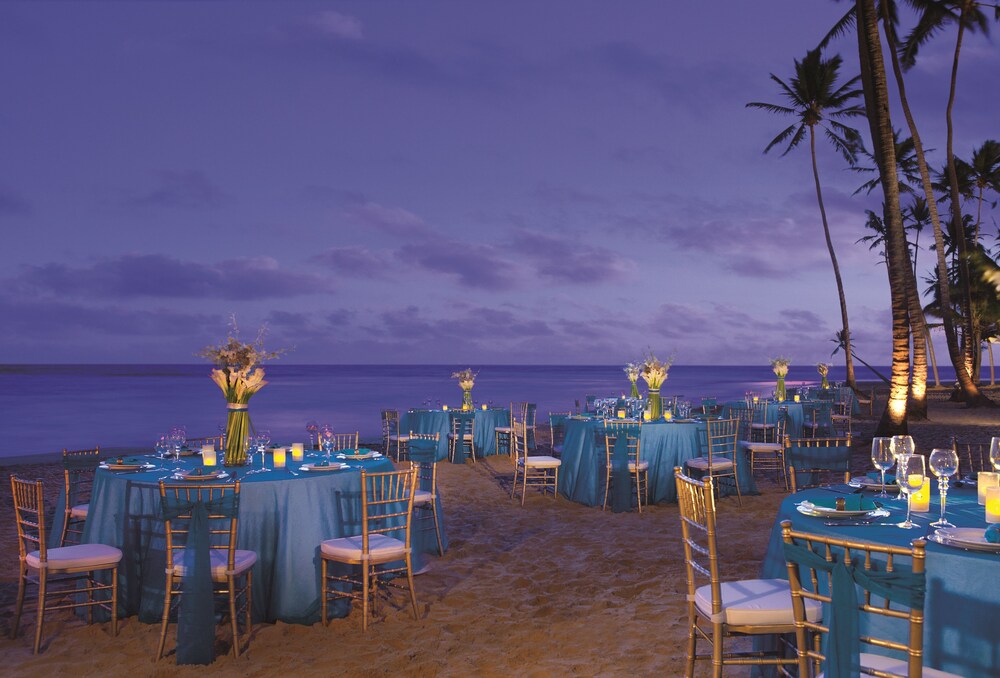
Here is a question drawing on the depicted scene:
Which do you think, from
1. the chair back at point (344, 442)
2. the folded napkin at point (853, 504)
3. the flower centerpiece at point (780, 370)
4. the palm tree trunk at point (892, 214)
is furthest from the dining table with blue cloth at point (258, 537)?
the flower centerpiece at point (780, 370)

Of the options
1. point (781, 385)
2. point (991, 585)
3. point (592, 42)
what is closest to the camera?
point (991, 585)

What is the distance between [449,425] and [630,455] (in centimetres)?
470

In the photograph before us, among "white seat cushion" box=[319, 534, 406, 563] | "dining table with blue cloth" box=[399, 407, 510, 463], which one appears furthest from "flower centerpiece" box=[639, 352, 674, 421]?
"white seat cushion" box=[319, 534, 406, 563]

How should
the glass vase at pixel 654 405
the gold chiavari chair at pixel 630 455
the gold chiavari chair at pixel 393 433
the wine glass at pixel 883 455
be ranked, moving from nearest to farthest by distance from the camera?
the wine glass at pixel 883 455
the gold chiavari chair at pixel 630 455
the glass vase at pixel 654 405
the gold chiavari chair at pixel 393 433

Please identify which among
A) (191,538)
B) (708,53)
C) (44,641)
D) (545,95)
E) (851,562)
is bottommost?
(44,641)

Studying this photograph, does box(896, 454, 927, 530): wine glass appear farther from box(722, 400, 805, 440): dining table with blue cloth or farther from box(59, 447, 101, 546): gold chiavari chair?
box(722, 400, 805, 440): dining table with blue cloth

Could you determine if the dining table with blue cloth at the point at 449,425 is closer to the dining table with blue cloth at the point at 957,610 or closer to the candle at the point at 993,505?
the candle at the point at 993,505

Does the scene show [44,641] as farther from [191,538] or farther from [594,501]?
[594,501]

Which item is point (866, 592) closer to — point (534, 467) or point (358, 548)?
point (358, 548)

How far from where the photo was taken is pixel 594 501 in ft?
26.7

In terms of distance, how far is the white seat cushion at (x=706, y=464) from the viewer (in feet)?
26.2

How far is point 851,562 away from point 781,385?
1208 cm

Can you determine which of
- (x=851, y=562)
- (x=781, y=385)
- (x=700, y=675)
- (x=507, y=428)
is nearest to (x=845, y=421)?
(x=781, y=385)

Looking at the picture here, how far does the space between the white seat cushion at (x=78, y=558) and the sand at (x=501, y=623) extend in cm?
46
